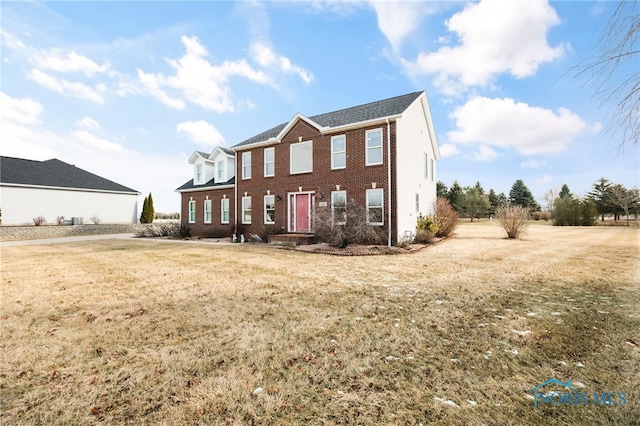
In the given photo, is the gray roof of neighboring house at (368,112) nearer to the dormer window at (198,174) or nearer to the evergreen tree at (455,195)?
the dormer window at (198,174)

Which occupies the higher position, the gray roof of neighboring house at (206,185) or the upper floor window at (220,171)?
the upper floor window at (220,171)

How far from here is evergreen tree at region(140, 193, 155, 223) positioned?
32.0m

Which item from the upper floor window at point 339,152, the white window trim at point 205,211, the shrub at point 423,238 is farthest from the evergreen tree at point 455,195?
the white window trim at point 205,211

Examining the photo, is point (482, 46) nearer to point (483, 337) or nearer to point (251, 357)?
point (483, 337)

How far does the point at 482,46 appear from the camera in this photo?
10.2m

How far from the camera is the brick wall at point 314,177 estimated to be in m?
13.7

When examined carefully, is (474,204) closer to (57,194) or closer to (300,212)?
(300,212)

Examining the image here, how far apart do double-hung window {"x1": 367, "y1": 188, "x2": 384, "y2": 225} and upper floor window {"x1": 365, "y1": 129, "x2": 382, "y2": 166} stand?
150cm

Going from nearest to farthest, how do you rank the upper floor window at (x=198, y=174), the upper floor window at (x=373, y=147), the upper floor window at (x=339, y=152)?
the upper floor window at (x=373, y=147) → the upper floor window at (x=339, y=152) → the upper floor window at (x=198, y=174)

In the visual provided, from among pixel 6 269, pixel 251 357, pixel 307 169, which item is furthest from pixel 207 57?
pixel 251 357

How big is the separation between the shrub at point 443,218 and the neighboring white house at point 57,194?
3306cm

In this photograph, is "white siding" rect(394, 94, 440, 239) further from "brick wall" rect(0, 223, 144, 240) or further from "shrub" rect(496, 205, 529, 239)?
"brick wall" rect(0, 223, 144, 240)

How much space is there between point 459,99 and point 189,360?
854 inches

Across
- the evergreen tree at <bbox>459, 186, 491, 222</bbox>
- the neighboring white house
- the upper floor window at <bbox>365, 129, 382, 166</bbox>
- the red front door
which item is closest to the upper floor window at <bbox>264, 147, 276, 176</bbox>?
the red front door
